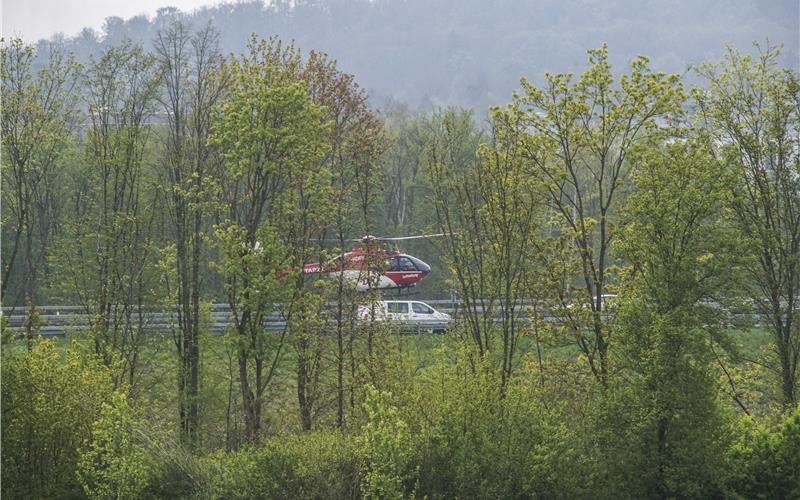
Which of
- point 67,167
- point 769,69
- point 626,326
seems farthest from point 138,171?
point 67,167

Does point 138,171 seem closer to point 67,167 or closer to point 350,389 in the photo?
point 350,389

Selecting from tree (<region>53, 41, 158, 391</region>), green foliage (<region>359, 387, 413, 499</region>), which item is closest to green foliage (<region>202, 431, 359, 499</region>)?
green foliage (<region>359, 387, 413, 499</region>)

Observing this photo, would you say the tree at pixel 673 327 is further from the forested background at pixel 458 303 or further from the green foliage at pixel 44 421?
the green foliage at pixel 44 421

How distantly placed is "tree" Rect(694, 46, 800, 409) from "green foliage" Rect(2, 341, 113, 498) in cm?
1335

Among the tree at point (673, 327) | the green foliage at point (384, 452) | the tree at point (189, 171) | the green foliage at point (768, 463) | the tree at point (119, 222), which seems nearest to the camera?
the green foliage at point (384, 452)

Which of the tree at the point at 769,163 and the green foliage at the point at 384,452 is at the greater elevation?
the tree at the point at 769,163

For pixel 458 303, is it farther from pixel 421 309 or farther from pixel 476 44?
pixel 476 44

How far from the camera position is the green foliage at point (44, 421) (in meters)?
15.2

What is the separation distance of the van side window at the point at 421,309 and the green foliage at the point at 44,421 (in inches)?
837

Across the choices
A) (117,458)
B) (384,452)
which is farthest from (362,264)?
(117,458)

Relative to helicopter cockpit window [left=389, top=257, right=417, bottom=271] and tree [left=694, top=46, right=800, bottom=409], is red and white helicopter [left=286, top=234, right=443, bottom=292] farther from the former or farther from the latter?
helicopter cockpit window [left=389, top=257, right=417, bottom=271]

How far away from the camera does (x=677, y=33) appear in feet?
634

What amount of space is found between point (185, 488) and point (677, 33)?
193 metres

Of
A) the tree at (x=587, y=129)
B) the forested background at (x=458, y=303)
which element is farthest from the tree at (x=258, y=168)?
the tree at (x=587, y=129)
